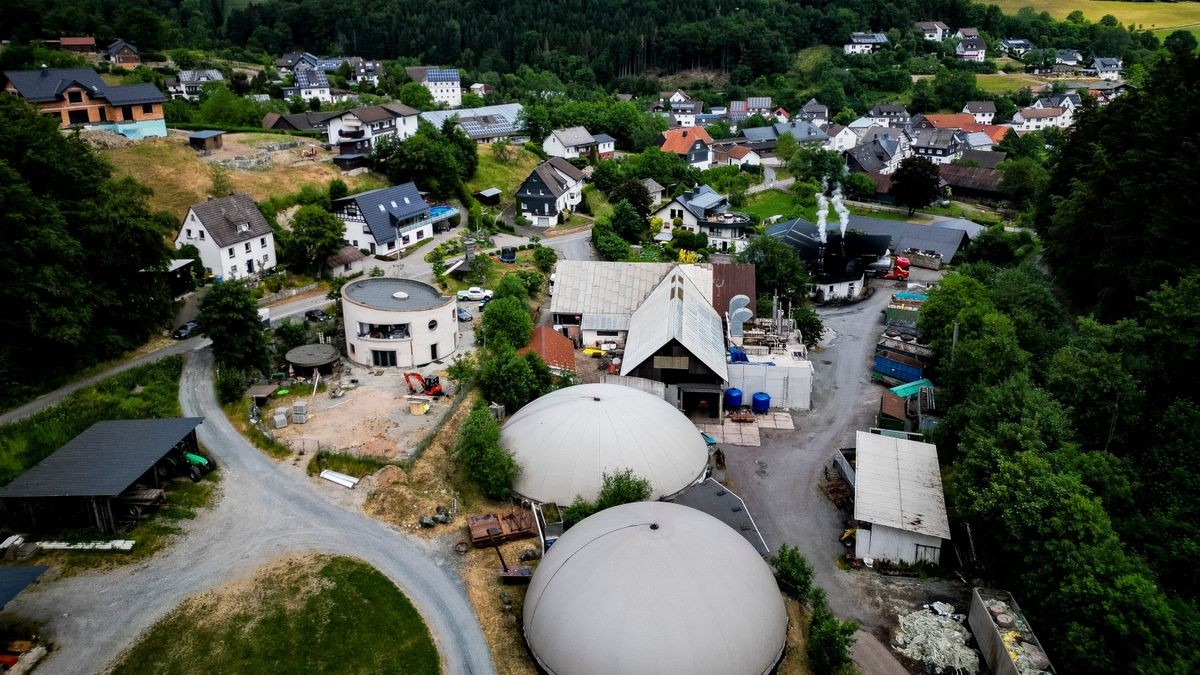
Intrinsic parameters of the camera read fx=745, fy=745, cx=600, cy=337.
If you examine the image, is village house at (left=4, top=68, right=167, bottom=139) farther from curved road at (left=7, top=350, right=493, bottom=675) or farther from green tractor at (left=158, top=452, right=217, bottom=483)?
curved road at (left=7, top=350, right=493, bottom=675)

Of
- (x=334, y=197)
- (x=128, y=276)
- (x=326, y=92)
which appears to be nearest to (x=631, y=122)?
(x=326, y=92)

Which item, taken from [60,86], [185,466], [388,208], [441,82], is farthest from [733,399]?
[441,82]

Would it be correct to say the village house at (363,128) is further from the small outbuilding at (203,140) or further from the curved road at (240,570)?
the curved road at (240,570)

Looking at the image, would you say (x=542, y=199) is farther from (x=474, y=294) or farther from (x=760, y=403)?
(x=760, y=403)

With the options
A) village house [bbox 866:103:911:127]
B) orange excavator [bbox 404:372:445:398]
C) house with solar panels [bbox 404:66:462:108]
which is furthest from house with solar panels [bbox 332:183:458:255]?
village house [bbox 866:103:911:127]

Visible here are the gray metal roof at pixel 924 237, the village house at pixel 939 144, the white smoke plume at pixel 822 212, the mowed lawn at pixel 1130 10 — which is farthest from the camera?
the mowed lawn at pixel 1130 10

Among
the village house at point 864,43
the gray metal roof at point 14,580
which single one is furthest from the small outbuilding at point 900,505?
the village house at point 864,43
